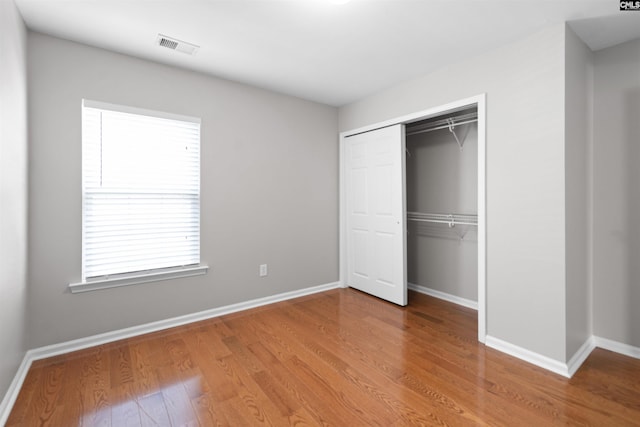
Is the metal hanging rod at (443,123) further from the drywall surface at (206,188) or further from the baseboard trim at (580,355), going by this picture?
the baseboard trim at (580,355)

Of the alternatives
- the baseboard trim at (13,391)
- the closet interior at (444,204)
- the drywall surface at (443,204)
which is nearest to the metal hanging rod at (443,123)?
the closet interior at (444,204)

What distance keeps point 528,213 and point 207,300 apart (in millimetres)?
2940

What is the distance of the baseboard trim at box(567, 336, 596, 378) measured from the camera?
2.12 m

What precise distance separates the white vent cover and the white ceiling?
0.19ft

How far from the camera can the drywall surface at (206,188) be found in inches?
91.0

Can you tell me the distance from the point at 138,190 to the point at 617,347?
13.6ft

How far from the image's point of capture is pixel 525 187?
229cm

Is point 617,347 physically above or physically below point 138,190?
below

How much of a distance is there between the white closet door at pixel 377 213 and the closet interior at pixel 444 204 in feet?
1.59

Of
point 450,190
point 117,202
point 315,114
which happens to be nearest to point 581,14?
point 450,190

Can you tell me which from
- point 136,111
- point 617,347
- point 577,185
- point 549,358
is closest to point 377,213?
point 577,185

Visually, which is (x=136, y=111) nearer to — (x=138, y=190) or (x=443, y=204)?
(x=138, y=190)

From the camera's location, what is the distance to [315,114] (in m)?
3.87

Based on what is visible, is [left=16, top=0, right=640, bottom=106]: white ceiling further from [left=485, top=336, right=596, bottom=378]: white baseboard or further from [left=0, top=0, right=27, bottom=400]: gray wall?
[left=485, top=336, right=596, bottom=378]: white baseboard
